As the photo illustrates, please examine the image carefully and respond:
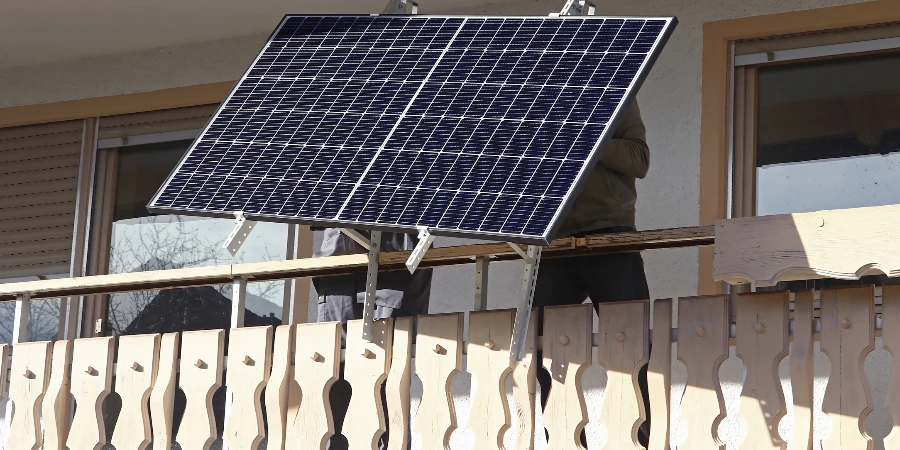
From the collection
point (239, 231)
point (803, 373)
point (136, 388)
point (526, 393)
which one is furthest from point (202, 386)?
point (803, 373)

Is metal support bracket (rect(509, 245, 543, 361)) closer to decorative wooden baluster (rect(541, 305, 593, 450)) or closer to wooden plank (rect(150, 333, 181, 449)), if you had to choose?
decorative wooden baluster (rect(541, 305, 593, 450))

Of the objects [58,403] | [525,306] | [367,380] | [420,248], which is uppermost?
[420,248]

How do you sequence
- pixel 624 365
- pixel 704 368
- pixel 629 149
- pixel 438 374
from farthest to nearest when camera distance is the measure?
pixel 629 149
pixel 438 374
pixel 624 365
pixel 704 368

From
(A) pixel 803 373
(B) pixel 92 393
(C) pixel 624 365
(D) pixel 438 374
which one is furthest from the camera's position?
(B) pixel 92 393

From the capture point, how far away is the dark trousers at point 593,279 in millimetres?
5105

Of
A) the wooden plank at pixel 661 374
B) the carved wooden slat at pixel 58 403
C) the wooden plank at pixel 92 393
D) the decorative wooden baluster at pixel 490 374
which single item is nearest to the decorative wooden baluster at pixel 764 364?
the wooden plank at pixel 661 374

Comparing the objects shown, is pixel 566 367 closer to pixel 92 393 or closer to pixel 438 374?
pixel 438 374

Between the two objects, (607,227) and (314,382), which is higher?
(607,227)

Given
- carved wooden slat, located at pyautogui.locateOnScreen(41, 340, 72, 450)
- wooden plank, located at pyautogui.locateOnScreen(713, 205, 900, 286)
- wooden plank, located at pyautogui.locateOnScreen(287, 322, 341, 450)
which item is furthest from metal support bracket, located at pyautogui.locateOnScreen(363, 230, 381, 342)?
carved wooden slat, located at pyautogui.locateOnScreen(41, 340, 72, 450)

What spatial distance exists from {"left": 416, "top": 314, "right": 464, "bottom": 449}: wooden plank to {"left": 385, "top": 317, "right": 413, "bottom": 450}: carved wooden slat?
0.06 m

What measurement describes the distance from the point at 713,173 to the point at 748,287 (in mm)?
658

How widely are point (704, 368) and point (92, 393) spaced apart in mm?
2482

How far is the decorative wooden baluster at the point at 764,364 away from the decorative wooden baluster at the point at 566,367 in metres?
0.54

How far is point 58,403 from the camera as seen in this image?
5316mm
